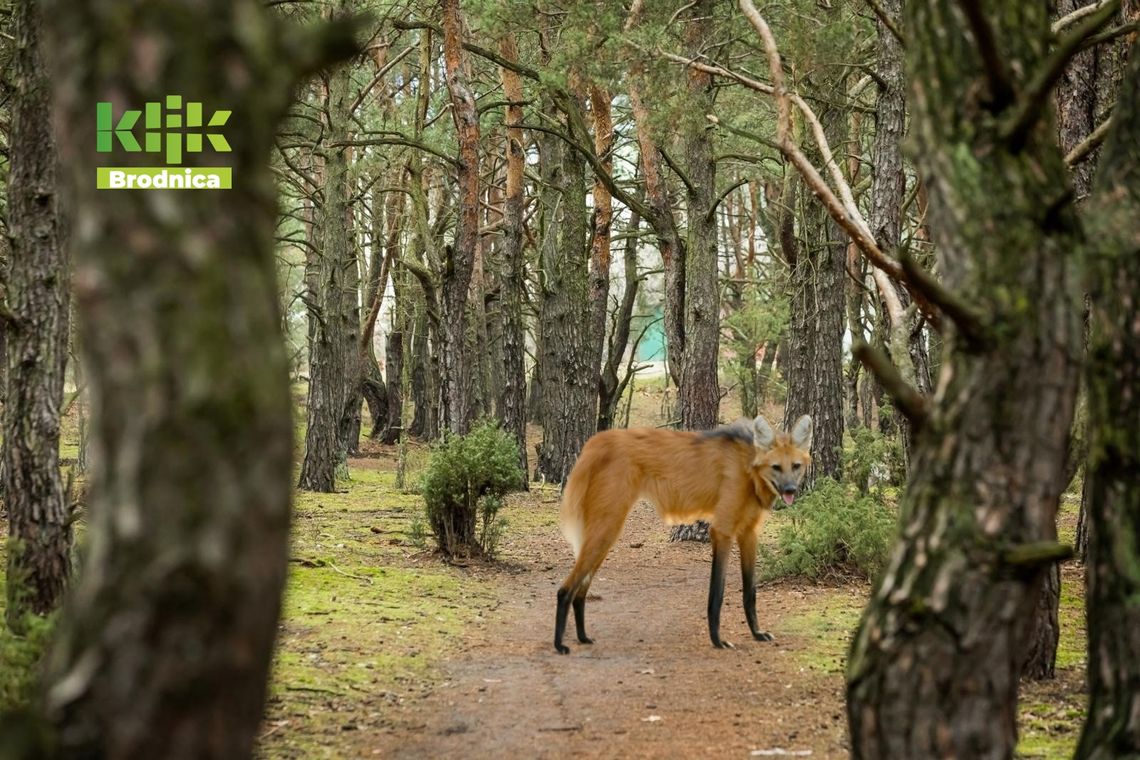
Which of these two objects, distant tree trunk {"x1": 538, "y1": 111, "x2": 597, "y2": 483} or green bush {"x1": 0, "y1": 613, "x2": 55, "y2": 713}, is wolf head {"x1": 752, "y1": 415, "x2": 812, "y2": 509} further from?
distant tree trunk {"x1": 538, "y1": 111, "x2": 597, "y2": 483}

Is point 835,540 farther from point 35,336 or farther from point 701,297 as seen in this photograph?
point 35,336

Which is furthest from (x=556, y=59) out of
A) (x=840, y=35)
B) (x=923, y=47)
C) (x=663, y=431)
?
(x=923, y=47)

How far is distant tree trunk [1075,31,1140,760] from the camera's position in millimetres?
3459

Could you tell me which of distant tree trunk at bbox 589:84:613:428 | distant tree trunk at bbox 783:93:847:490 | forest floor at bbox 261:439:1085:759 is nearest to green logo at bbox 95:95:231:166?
forest floor at bbox 261:439:1085:759

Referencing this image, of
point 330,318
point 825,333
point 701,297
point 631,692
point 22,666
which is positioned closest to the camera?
point 22,666

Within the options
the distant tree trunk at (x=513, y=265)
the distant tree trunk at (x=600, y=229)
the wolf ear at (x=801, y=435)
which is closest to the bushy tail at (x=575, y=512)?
the wolf ear at (x=801, y=435)

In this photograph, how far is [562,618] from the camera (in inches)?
323

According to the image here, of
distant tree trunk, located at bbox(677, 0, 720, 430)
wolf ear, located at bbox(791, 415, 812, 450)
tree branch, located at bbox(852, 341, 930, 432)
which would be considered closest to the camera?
tree branch, located at bbox(852, 341, 930, 432)

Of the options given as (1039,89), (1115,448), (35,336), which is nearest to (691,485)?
(35,336)

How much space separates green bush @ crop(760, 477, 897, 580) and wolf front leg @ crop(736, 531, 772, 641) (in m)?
2.04

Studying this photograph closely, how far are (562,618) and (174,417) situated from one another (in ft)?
21.4

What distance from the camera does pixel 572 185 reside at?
18906 mm

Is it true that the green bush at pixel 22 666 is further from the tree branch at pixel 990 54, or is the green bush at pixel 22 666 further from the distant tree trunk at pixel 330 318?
the distant tree trunk at pixel 330 318

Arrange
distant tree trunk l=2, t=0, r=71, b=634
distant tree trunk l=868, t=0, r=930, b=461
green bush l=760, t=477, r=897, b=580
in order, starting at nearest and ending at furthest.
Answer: distant tree trunk l=2, t=0, r=71, b=634 → distant tree trunk l=868, t=0, r=930, b=461 → green bush l=760, t=477, r=897, b=580
